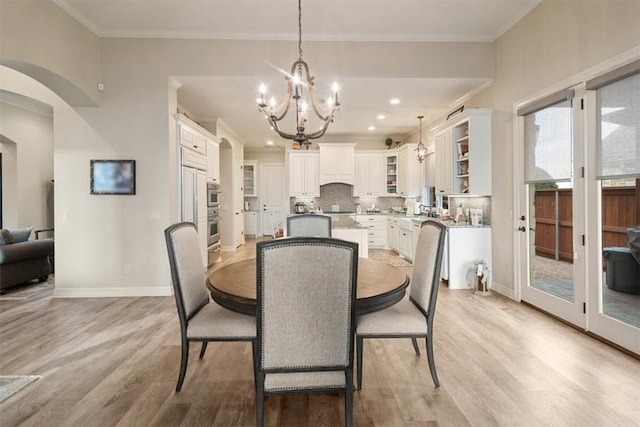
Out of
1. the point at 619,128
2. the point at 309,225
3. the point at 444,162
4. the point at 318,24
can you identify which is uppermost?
the point at 318,24

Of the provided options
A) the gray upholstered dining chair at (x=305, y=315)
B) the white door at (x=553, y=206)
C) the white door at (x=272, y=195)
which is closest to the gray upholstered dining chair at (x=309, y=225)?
the gray upholstered dining chair at (x=305, y=315)

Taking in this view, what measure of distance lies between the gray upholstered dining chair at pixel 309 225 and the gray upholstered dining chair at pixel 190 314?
1.22 meters

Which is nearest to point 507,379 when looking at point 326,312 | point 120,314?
→ point 326,312

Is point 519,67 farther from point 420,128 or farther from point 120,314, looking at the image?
point 120,314

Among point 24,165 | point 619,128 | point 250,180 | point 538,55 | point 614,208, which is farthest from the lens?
point 250,180

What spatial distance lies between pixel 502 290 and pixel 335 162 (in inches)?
188

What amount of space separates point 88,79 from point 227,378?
3877mm

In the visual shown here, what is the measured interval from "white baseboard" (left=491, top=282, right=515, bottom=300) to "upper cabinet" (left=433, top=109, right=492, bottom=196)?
1.23 m

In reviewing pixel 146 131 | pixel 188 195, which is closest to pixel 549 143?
pixel 188 195

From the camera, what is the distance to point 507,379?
7.20ft

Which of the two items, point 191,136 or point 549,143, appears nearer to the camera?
point 549,143

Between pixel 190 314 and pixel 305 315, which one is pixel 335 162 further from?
pixel 305 315

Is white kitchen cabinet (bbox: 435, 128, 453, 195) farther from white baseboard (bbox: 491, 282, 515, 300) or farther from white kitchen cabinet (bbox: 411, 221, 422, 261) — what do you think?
white baseboard (bbox: 491, 282, 515, 300)

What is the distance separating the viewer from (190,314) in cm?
210
